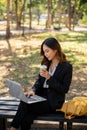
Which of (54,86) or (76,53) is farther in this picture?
(76,53)

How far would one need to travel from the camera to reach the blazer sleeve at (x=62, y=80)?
17.0 ft

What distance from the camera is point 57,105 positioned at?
531 cm

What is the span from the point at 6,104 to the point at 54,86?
996mm

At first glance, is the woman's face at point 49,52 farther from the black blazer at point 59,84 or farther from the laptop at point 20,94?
the laptop at point 20,94

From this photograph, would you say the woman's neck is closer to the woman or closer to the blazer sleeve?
the woman

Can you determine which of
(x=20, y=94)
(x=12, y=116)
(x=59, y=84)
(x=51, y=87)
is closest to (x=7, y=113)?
(x=12, y=116)

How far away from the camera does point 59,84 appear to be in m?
5.21

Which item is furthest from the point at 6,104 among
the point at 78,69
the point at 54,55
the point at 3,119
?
the point at 78,69

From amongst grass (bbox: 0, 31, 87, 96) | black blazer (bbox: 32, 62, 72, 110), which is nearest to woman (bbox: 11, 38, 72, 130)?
black blazer (bbox: 32, 62, 72, 110)

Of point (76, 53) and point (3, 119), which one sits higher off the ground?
point (3, 119)

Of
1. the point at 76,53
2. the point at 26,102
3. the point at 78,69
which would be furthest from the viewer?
the point at 76,53

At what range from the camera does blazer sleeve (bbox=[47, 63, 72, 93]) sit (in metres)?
5.19

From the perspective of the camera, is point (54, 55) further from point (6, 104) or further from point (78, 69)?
point (78, 69)

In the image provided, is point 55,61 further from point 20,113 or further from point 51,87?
point 20,113
